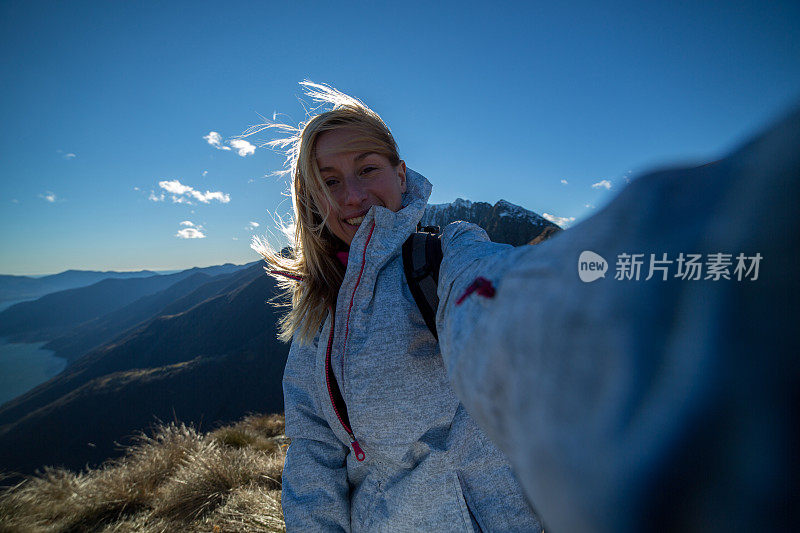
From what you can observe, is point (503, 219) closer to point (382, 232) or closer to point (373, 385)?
point (382, 232)

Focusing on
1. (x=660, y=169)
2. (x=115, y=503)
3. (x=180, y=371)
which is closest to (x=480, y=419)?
(x=660, y=169)

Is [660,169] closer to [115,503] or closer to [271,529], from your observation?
[271,529]

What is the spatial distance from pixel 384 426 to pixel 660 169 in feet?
4.10

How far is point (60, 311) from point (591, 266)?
239m

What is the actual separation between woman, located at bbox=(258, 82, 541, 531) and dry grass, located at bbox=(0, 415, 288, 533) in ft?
6.90

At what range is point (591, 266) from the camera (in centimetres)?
46

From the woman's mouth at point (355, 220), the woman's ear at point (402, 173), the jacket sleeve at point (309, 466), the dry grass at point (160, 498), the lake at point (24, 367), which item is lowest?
the lake at point (24, 367)

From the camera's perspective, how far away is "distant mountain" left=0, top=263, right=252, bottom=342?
144 m

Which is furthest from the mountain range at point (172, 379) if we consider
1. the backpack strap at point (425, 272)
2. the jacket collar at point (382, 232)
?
the backpack strap at point (425, 272)

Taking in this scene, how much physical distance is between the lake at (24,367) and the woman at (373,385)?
150 meters

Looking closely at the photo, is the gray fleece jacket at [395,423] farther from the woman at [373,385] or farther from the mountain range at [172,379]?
the mountain range at [172,379]

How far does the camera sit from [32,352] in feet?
416

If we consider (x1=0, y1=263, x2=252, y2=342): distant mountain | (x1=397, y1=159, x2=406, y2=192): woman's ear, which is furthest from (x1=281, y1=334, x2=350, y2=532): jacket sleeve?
(x1=0, y1=263, x2=252, y2=342): distant mountain

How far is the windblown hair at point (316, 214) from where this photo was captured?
1.78m
